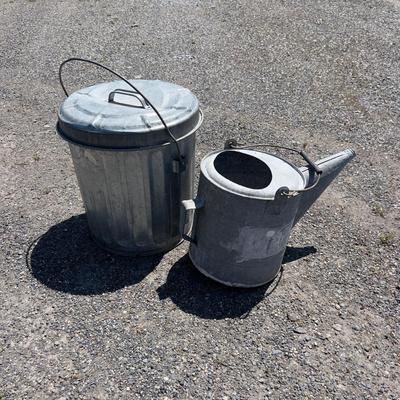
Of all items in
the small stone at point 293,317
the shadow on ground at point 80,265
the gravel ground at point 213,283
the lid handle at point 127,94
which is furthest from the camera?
the shadow on ground at point 80,265

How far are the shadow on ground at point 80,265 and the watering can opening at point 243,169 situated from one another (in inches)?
37.3

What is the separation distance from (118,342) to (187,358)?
1.60 ft

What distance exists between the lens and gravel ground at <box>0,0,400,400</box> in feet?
8.65

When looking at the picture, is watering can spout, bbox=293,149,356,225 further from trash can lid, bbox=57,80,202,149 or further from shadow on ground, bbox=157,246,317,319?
trash can lid, bbox=57,80,202,149

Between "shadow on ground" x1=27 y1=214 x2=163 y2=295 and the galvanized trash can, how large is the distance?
114mm

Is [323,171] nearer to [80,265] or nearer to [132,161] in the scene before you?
[132,161]

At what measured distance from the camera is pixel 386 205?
13.6 ft

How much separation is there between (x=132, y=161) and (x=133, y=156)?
1.8 inches

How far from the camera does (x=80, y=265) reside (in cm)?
335

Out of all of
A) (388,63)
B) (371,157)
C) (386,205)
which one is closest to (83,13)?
(388,63)

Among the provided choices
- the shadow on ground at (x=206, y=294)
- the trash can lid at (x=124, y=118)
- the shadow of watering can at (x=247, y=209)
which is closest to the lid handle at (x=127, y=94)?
the trash can lid at (x=124, y=118)

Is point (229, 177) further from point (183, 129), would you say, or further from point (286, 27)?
point (286, 27)

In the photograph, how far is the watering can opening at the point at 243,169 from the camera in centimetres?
303

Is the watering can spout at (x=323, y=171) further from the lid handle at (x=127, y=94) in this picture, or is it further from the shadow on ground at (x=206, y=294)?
the lid handle at (x=127, y=94)
